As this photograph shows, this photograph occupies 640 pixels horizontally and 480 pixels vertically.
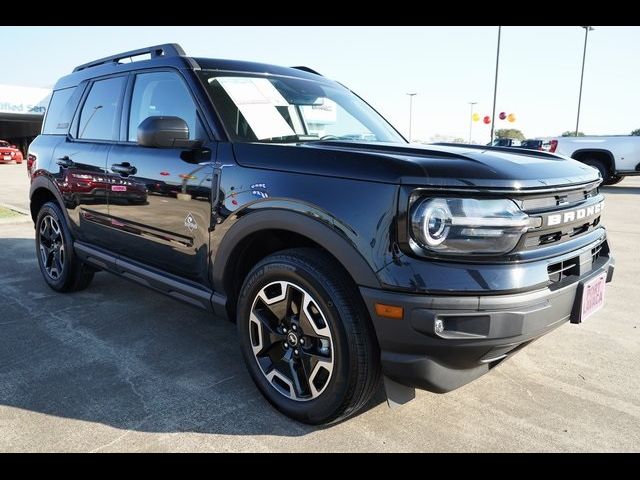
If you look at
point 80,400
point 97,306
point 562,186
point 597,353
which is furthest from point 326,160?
point 97,306

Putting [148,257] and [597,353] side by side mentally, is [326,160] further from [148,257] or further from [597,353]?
[597,353]

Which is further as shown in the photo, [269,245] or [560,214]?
[269,245]

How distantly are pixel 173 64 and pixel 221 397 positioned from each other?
2068 mm

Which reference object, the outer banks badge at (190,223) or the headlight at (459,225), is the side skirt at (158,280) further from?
the headlight at (459,225)

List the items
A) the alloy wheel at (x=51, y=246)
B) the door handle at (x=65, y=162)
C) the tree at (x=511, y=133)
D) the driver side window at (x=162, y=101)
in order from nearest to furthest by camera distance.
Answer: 1. the driver side window at (x=162, y=101)
2. the door handle at (x=65, y=162)
3. the alloy wheel at (x=51, y=246)
4. the tree at (x=511, y=133)

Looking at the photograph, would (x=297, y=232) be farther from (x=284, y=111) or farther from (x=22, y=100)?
(x=22, y=100)

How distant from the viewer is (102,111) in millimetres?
4039

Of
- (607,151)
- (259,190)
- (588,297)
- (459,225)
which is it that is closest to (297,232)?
(259,190)

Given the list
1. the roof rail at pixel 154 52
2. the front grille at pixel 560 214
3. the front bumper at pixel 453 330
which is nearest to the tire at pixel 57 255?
the roof rail at pixel 154 52

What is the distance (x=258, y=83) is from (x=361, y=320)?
1.80 metres

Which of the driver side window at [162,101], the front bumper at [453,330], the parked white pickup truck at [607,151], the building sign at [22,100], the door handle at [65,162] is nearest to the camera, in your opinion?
the front bumper at [453,330]

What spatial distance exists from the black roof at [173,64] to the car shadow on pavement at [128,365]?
1868 millimetres

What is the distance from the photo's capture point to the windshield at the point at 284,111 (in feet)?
9.93
